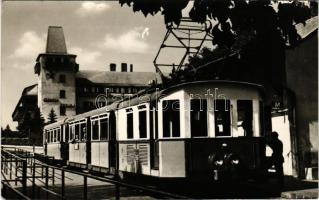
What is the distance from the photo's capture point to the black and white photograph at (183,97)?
624cm

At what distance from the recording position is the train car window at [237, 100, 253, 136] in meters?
10.2

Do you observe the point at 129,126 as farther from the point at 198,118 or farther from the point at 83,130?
the point at 83,130

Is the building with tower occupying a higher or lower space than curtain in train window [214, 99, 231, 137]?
higher

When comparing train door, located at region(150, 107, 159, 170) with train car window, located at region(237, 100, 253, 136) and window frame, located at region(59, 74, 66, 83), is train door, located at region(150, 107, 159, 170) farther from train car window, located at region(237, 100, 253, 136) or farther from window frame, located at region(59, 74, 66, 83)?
window frame, located at region(59, 74, 66, 83)

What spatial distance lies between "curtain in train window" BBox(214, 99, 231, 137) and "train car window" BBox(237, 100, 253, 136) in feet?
1.09

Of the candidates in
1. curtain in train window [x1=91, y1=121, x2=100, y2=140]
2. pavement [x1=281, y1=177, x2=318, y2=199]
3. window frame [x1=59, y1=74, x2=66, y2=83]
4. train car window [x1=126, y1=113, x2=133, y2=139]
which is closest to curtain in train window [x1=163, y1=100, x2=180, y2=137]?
train car window [x1=126, y1=113, x2=133, y2=139]

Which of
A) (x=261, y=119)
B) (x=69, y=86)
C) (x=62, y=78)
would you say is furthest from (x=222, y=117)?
(x=69, y=86)

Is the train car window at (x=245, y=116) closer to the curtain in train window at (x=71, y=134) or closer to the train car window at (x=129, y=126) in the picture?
the train car window at (x=129, y=126)

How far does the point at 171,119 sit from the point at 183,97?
20.2 inches

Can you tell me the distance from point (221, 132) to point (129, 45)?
251 cm

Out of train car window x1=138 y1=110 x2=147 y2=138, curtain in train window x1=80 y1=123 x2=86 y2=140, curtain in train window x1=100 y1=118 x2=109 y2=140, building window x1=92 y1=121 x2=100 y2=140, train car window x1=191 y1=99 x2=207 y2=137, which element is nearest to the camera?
train car window x1=191 y1=99 x2=207 y2=137

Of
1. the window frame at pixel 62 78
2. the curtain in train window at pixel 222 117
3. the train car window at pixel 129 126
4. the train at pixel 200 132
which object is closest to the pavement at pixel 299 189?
the train at pixel 200 132

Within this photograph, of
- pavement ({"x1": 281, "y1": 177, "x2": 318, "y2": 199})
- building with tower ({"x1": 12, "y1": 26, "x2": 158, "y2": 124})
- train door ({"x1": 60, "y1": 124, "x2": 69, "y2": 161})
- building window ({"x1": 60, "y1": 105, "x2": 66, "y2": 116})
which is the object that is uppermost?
building with tower ({"x1": 12, "y1": 26, "x2": 158, "y2": 124})

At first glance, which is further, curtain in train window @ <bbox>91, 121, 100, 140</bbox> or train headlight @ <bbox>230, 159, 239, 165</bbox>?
curtain in train window @ <bbox>91, 121, 100, 140</bbox>
